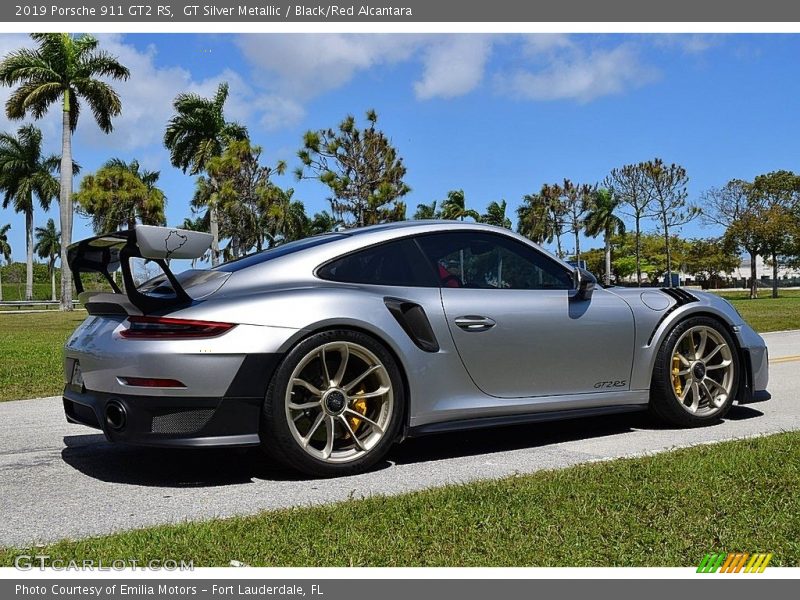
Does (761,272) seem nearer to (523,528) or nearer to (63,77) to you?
(63,77)

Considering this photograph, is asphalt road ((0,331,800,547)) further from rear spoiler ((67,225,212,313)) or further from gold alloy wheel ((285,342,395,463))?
rear spoiler ((67,225,212,313))

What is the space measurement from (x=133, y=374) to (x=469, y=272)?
80.9 inches

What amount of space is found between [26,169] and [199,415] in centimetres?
6227

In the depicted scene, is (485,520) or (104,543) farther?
(485,520)

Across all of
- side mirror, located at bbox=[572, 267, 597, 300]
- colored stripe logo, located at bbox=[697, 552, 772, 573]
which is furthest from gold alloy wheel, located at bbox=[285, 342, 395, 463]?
colored stripe logo, located at bbox=[697, 552, 772, 573]

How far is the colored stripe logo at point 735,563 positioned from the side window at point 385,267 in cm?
236

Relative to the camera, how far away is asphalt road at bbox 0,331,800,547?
149 inches

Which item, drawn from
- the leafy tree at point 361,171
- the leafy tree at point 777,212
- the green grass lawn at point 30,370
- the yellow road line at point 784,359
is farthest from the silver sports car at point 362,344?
the leafy tree at point 777,212

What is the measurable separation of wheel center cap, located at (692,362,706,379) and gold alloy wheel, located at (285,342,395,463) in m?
2.40

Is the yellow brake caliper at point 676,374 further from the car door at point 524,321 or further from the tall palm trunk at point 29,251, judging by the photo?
the tall palm trunk at point 29,251

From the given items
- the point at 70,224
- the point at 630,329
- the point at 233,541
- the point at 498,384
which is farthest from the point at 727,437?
the point at 70,224

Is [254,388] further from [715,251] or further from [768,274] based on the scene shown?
[768,274]

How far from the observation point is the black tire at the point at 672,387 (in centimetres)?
552
